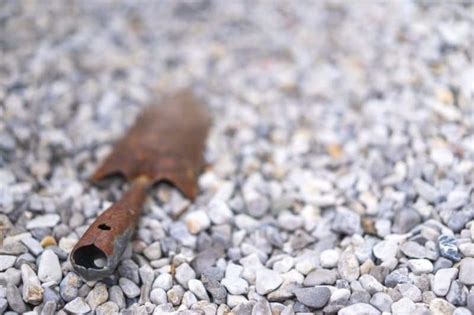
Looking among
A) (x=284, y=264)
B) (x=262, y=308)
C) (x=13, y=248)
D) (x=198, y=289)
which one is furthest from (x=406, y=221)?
(x=13, y=248)

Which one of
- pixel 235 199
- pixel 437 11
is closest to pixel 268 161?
pixel 235 199

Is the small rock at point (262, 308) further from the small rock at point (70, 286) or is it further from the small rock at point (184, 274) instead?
the small rock at point (70, 286)

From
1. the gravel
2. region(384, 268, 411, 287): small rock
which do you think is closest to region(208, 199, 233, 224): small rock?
the gravel

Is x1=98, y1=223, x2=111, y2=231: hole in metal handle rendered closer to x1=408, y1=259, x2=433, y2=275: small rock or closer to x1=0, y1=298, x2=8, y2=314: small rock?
x1=0, y1=298, x2=8, y2=314: small rock

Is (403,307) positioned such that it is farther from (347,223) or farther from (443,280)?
(347,223)

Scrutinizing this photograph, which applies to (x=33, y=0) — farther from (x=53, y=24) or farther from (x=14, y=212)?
(x=14, y=212)
